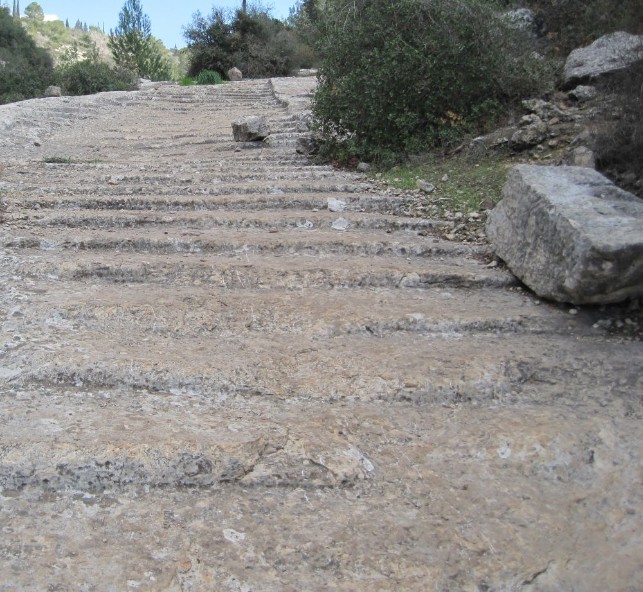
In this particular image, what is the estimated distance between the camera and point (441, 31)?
235 inches

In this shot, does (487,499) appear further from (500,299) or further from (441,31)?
(441,31)

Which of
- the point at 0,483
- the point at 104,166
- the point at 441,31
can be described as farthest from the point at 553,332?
the point at 104,166

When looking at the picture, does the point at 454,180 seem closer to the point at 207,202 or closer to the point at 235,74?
the point at 207,202

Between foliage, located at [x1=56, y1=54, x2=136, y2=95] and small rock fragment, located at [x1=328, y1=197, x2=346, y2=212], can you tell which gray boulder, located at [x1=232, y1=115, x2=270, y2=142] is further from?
foliage, located at [x1=56, y1=54, x2=136, y2=95]

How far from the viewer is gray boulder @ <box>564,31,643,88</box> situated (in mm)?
5758

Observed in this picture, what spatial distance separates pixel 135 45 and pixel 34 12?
7104cm

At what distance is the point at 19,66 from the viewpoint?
17.7 m

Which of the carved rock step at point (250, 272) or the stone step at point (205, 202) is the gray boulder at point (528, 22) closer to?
the stone step at point (205, 202)

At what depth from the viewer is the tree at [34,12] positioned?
80.2 metres

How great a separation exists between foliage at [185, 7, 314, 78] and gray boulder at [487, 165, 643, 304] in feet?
60.9

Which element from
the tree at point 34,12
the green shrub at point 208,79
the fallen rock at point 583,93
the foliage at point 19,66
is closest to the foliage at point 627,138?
the fallen rock at point 583,93

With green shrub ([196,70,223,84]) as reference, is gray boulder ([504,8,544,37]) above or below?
below

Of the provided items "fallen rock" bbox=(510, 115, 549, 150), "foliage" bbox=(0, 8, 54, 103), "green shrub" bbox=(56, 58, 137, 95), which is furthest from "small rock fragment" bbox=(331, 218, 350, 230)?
"foliage" bbox=(0, 8, 54, 103)

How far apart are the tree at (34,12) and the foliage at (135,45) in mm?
65696
